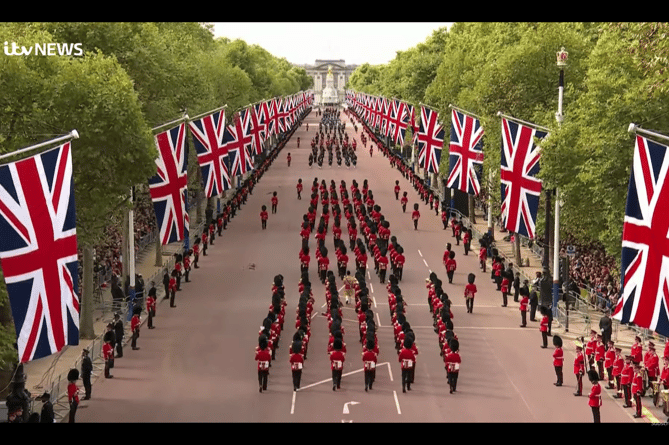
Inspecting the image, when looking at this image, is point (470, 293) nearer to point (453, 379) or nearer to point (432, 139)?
point (453, 379)

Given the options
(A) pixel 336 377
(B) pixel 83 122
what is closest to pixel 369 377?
(A) pixel 336 377

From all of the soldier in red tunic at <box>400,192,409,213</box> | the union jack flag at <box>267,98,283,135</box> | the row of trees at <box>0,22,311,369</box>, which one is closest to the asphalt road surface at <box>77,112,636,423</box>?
the row of trees at <box>0,22,311,369</box>

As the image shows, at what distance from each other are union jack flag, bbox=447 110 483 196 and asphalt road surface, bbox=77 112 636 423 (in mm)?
3540

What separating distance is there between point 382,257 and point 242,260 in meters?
7.91

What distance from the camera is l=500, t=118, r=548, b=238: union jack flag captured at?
31.2 metres

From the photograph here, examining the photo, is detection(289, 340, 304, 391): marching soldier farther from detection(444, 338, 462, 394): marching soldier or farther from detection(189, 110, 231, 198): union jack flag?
detection(189, 110, 231, 198): union jack flag

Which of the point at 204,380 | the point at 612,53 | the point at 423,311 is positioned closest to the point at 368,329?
the point at 204,380

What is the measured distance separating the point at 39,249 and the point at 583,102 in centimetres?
2041

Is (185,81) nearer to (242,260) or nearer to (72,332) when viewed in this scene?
(242,260)

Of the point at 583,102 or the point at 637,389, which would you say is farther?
the point at 583,102

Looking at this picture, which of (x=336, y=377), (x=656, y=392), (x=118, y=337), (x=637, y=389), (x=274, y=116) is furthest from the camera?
(x=274, y=116)

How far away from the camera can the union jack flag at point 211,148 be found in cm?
→ 3750

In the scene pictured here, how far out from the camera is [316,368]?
86.8ft

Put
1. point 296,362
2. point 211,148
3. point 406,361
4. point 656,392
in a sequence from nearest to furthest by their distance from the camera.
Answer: point 656,392 → point 406,361 → point 296,362 → point 211,148
